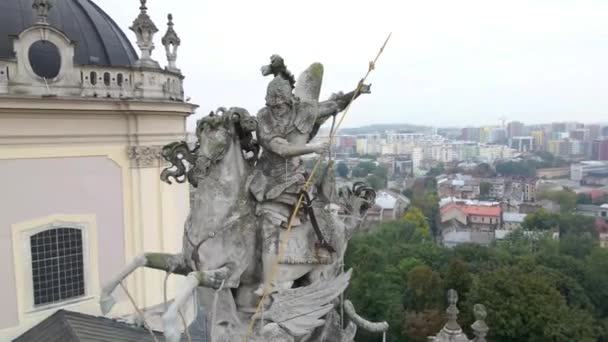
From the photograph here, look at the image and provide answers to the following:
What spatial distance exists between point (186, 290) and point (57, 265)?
527 inches

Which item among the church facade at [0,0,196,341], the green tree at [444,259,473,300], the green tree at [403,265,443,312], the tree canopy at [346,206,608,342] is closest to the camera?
the church facade at [0,0,196,341]

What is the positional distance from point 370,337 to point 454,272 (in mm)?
7609

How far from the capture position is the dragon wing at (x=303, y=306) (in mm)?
6125

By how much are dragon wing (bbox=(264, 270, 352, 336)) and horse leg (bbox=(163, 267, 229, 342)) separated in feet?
2.33

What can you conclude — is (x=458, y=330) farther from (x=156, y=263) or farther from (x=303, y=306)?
(x=156, y=263)

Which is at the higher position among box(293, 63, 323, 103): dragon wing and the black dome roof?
the black dome roof

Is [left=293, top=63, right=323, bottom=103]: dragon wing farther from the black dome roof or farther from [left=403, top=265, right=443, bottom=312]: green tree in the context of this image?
[left=403, top=265, right=443, bottom=312]: green tree

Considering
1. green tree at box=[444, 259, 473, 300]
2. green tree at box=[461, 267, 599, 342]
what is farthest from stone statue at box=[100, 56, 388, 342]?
green tree at box=[444, 259, 473, 300]

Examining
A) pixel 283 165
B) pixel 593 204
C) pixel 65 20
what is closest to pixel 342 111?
pixel 283 165

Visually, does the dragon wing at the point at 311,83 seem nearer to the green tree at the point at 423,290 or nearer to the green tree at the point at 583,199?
the green tree at the point at 423,290

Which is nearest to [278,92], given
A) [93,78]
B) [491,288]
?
[93,78]

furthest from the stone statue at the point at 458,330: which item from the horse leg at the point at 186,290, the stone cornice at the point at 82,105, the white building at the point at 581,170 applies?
the white building at the point at 581,170

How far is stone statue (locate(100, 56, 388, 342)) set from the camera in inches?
241

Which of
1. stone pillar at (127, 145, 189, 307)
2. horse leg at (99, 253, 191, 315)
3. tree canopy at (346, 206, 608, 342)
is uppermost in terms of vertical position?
horse leg at (99, 253, 191, 315)
